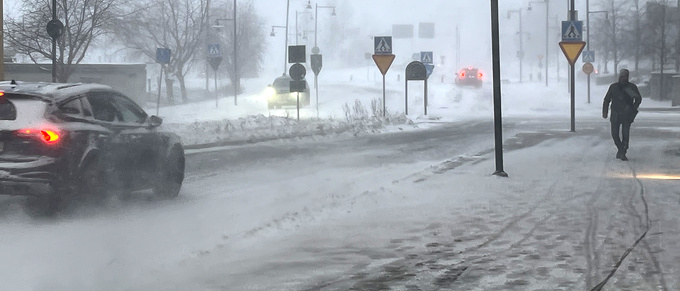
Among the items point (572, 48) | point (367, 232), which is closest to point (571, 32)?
point (572, 48)

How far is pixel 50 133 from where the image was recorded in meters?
10.7

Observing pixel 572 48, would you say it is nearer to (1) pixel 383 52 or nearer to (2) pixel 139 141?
(1) pixel 383 52

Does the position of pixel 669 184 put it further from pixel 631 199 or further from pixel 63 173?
pixel 63 173

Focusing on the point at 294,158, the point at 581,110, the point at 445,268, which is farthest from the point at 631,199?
the point at 581,110

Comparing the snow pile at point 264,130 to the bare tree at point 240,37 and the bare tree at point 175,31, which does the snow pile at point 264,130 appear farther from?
the bare tree at point 240,37

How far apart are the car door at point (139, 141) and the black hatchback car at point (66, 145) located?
1 cm

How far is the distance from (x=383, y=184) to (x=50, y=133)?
5419mm

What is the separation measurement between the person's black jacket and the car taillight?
37.0ft

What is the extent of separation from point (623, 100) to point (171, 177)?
31.1ft

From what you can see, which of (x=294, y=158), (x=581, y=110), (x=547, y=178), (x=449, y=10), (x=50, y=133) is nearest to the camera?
(x=50, y=133)

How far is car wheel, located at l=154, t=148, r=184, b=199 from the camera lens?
41.9 feet

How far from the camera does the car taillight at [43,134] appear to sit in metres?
10.6

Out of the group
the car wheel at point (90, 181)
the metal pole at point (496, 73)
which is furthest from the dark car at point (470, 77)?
the car wheel at point (90, 181)

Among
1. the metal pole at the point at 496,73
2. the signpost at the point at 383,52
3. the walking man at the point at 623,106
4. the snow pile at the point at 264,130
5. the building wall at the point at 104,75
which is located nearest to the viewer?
the metal pole at the point at 496,73
